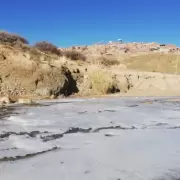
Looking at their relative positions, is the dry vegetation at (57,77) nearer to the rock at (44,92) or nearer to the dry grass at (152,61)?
the rock at (44,92)

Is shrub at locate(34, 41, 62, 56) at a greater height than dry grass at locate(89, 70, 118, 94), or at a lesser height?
greater

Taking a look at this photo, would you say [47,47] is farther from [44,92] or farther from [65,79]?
[44,92]

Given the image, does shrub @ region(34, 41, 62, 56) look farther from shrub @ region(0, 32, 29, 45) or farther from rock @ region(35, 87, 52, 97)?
rock @ region(35, 87, 52, 97)

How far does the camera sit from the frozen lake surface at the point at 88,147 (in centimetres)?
504

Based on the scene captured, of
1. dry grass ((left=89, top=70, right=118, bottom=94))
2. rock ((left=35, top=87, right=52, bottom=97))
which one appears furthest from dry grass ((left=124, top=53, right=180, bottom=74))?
rock ((left=35, top=87, right=52, bottom=97))

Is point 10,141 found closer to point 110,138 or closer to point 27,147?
point 27,147

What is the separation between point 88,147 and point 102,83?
571 inches

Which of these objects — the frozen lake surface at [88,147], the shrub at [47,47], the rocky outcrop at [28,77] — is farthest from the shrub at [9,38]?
the frozen lake surface at [88,147]

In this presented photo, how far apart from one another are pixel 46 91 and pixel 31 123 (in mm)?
9020

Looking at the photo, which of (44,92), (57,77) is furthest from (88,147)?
(57,77)

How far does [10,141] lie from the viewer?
695 centimetres

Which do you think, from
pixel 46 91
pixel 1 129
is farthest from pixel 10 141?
pixel 46 91

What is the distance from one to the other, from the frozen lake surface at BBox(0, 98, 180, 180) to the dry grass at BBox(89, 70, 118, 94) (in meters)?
10.2

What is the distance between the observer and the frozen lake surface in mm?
5035
